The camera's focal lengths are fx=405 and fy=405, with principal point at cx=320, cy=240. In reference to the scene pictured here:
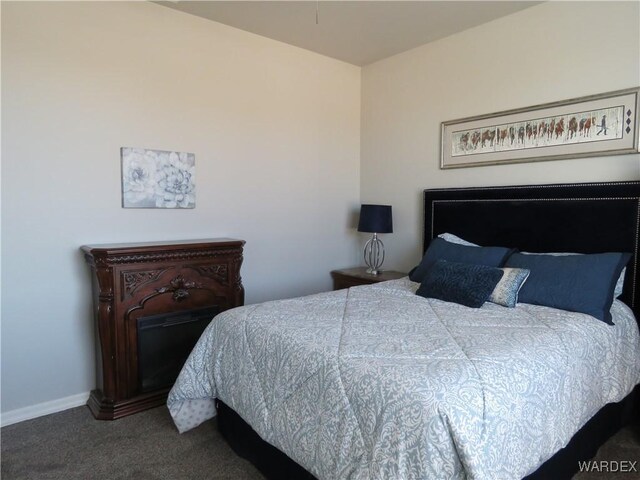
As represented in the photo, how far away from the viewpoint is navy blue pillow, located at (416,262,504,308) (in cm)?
229

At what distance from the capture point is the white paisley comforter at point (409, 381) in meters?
1.22

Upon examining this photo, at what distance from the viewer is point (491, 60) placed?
305 cm

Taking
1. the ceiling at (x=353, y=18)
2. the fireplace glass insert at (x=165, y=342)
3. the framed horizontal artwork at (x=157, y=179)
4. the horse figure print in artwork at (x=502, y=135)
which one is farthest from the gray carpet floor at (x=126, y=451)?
the ceiling at (x=353, y=18)

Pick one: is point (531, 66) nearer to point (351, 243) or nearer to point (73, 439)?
point (351, 243)

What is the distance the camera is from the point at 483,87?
3.12 metres

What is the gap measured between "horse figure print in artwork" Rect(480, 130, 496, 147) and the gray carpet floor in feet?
6.75

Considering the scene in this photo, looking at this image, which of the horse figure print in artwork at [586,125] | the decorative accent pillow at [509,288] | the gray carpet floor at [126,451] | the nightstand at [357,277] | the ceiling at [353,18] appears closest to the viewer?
the gray carpet floor at [126,451]

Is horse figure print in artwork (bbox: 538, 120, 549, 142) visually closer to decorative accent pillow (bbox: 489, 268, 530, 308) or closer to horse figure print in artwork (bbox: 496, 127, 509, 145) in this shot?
horse figure print in artwork (bbox: 496, 127, 509, 145)

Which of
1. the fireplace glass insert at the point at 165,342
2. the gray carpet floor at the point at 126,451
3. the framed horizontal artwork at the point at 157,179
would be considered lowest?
the gray carpet floor at the point at 126,451

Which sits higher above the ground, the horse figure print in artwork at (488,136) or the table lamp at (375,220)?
the horse figure print in artwork at (488,136)

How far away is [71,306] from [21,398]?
0.60 m

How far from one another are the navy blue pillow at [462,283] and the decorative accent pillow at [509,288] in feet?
0.11

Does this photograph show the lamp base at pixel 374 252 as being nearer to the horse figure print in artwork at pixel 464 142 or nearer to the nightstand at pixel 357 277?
the nightstand at pixel 357 277

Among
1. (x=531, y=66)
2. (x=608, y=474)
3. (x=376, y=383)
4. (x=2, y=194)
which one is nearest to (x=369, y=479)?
(x=376, y=383)
